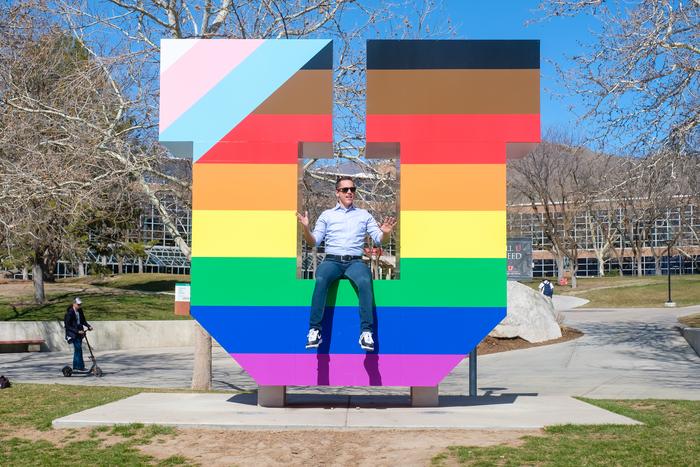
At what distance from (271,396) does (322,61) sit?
3.73 meters

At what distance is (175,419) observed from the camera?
801 centimetres

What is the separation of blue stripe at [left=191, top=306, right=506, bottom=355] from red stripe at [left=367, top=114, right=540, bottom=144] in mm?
1850

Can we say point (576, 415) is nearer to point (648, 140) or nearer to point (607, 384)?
point (607, 384)

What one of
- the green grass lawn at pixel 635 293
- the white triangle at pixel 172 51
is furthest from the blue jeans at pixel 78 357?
the green grass lawn at pixel 635 293

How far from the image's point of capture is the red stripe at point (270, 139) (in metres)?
8.97

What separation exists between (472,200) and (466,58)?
156 centimetres

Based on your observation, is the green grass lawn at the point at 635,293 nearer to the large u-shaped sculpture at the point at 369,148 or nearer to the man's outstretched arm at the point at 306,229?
the large u-shaped sculpture at the point at 369,148

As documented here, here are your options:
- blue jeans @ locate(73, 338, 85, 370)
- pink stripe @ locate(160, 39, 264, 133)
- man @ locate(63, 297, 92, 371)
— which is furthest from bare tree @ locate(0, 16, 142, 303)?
blue jeans @ locate(73, 338, 85, 370)

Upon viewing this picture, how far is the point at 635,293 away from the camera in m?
47.4

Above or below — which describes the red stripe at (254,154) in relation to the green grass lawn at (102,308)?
above

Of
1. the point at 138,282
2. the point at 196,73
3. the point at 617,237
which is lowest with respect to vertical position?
the point at 138,282

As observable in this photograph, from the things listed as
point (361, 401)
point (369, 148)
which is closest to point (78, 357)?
point (361, 401)

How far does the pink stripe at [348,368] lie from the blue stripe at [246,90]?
96.6 inches

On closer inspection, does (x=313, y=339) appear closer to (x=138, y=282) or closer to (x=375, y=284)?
(x=375, y=284)
